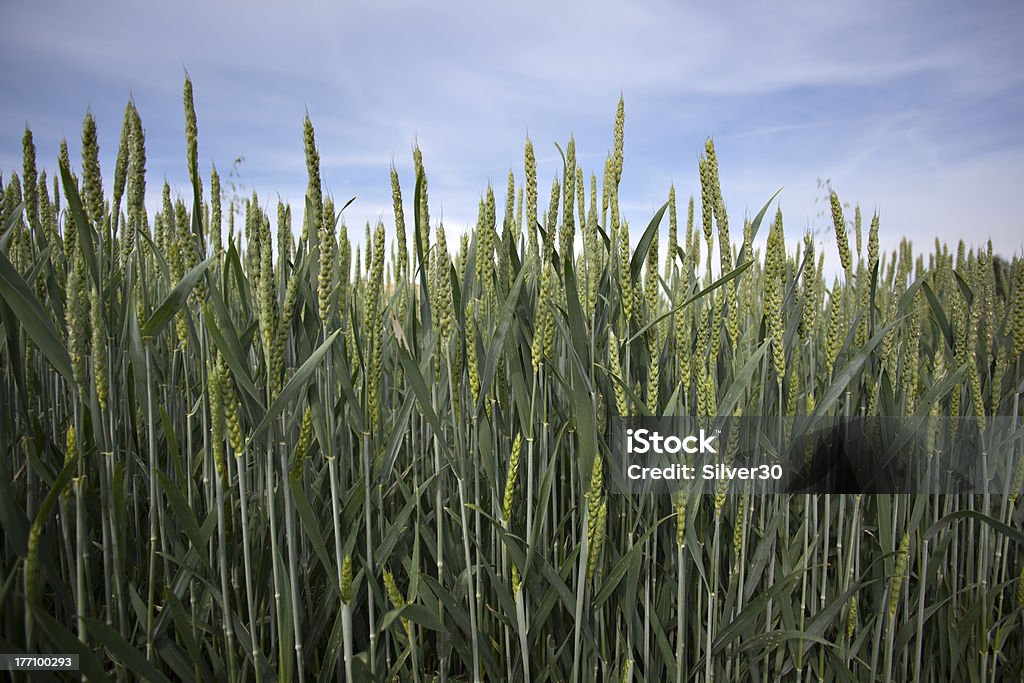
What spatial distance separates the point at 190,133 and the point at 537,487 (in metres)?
0.67

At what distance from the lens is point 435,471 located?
3.01ft

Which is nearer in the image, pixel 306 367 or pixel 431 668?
pixel 306 367

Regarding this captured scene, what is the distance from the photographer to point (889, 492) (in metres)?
0.97

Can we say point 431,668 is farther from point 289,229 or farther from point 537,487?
point 289,229

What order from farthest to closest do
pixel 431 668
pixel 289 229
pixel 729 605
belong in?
1. pixel 289 229
2. pixel 431 668
3. pixel 729 605

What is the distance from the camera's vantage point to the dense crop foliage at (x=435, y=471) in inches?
28.4

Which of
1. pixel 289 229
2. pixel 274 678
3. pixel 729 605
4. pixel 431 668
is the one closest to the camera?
pixel 274 678

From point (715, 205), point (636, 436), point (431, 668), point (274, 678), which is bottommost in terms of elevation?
point (431, 668)

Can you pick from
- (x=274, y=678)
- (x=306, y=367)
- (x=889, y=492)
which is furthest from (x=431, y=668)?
(x=889, y=492)

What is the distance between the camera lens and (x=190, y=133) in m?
0.74

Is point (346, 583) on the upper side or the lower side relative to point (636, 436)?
lower

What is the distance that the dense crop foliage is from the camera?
28.4 inches

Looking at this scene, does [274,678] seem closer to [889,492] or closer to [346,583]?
[346,583]

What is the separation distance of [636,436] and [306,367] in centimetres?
→ 46
